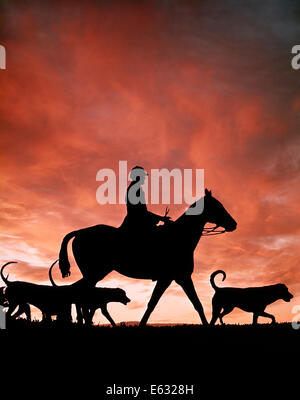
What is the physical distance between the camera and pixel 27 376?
6.21 m

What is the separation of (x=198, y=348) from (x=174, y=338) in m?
0.77

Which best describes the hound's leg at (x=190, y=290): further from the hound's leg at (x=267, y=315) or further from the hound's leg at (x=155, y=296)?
the hound's leg at (x=267, y=315)

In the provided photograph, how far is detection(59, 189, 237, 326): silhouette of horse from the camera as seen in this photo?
10672mm

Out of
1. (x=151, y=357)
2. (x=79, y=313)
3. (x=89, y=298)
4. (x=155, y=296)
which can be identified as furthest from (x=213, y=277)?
(x=151, y=357)

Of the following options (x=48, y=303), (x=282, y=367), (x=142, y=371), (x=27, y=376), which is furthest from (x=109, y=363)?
(x=48, y=303)

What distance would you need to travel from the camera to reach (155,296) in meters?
10.3

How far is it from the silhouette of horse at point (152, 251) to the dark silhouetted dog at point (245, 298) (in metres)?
2.74

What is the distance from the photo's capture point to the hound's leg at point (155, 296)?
32.9ft

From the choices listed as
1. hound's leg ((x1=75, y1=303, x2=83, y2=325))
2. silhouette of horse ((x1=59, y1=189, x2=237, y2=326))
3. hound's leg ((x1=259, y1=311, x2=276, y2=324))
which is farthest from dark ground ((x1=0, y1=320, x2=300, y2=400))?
hound's leg ((x1=259, y1=311, x2=276, y2=324))

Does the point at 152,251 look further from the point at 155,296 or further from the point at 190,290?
the point at 190,290

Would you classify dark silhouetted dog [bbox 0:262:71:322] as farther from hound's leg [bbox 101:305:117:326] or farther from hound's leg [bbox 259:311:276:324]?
hound's leg [bbox 259:311:276:324]

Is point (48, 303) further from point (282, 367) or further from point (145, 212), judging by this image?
point (282, 367)

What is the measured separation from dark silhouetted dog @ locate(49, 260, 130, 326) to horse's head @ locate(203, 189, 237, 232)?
157 inches
